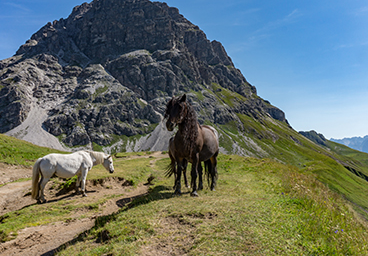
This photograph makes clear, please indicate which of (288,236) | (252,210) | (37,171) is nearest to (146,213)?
(252,210)

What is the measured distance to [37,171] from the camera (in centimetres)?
1344

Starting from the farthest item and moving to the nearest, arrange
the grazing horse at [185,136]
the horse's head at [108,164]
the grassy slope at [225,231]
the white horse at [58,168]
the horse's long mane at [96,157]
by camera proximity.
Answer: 1. the horse's head at [108,164]
2. the horse's long mane at [96,157]
3. the white horse at [58,168]
4. the grazing horse at [185,136]
5. the grassy slope at [225,231]

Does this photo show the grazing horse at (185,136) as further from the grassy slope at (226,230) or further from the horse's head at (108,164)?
the horse's head at (108,164)

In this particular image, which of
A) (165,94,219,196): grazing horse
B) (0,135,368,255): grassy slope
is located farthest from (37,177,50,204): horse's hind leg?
(165,94,219,196): grazing horse

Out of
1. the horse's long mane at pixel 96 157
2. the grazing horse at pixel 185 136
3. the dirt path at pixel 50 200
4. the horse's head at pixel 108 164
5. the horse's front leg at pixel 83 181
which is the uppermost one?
the grazing horse at pixel 185 136

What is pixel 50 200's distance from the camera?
13.6 m

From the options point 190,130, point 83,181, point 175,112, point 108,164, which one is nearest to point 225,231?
point 190,130

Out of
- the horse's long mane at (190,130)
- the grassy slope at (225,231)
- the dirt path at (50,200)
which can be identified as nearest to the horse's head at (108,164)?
the dirt path at (50,200)

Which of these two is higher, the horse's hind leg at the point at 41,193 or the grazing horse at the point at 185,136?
the grazing horse at the point at 185,136

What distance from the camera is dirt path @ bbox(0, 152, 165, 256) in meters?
7.66

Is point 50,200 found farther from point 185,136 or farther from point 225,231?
point 225,231

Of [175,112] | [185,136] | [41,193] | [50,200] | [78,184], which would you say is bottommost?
[50,200]

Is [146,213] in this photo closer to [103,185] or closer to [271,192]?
[271,192]

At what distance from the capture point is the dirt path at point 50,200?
7665 millimetres
